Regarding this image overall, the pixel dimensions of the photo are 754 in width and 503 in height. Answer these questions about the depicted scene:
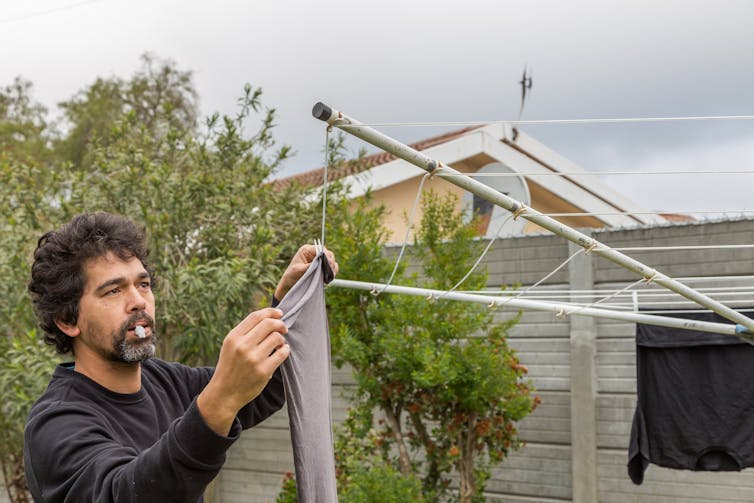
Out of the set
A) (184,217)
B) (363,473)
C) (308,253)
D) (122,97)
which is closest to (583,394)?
(363,473)

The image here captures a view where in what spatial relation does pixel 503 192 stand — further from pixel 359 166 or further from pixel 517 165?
pixel 517 165

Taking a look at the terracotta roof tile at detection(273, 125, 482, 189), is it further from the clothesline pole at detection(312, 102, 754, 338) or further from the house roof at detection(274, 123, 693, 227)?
the clothesline pole at detection(312, 102, 754, 338)

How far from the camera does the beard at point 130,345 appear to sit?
2.09 meters

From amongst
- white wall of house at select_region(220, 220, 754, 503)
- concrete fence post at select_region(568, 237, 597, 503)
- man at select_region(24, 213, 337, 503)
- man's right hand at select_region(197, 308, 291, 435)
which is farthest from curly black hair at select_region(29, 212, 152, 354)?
concrete fence post at select_region(568, 237, 597, 503)

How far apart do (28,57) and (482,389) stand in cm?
1395

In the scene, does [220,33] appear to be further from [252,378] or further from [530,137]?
[252,378]

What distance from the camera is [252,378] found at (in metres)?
1.60

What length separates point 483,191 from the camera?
2.83 meters

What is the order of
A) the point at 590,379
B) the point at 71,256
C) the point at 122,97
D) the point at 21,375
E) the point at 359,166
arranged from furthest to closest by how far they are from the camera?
the point at 122,97
the point at 359,166
the point at 590,379
the point at 21,375
the point at 71,256

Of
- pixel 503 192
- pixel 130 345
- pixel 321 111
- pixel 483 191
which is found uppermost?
pixel 503 192

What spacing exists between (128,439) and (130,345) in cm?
21

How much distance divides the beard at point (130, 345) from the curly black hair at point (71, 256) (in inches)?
6.0

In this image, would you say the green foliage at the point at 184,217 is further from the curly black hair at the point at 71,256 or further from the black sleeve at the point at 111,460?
the black sleeve at the point at 111,460

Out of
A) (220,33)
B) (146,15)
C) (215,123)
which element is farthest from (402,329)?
(146,15)
